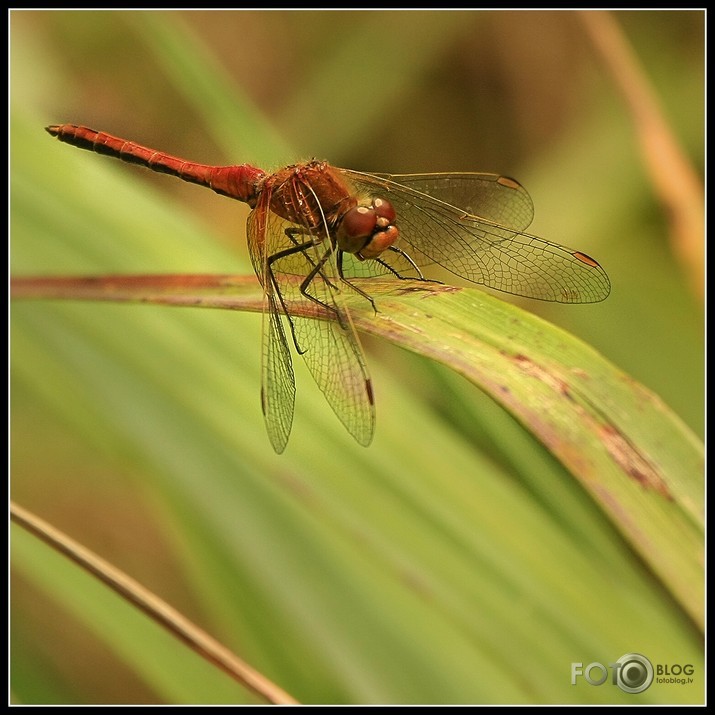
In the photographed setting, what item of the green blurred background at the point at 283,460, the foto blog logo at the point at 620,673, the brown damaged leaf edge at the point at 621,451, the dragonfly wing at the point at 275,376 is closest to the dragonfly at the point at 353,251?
the dragonfly wing at the point at 275,376

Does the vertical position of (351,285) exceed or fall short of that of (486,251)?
it falls short

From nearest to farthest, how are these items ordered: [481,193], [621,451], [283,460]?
[621,451] < [283,460] < [481,193]

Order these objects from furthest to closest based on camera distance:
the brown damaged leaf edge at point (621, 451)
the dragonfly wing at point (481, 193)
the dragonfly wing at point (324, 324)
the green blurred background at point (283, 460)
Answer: the dragonfly wing at point (481, 193) < the green blurred background at point (283, 460) < the dragonfly wing at point (324, 324) < the brown damaged leaf edge at point (621, 451)

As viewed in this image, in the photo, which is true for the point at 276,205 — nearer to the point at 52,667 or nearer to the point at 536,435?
the point at 536,435

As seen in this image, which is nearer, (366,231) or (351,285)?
(351,285)

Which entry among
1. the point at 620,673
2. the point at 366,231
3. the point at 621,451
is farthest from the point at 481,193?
the point at 620,673

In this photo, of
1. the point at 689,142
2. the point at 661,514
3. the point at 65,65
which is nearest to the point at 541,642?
the point at 661,514

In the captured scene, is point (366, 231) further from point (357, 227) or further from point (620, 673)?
point (620, 673)

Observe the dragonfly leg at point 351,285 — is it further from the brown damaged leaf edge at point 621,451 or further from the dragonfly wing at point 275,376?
the brown damaged leaf edge at point 621,451
